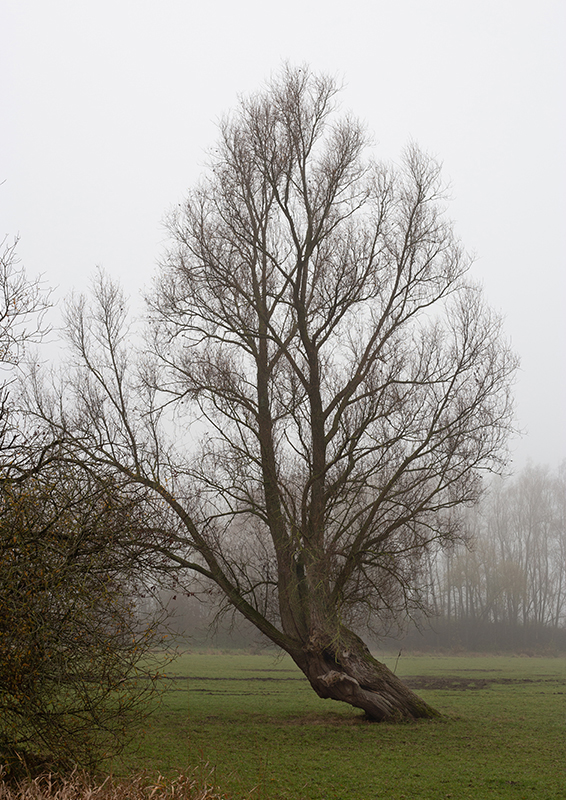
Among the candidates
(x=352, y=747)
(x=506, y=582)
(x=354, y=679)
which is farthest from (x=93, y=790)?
(x=506, y=582)

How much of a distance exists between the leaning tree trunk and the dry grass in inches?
323

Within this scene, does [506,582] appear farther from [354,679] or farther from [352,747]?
[352,747]

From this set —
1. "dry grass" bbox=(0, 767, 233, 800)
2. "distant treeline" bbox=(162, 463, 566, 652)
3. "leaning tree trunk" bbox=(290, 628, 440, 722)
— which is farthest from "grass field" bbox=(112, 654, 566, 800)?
Answer: "distant treeline" bbox=(162, 463, 566, 652)

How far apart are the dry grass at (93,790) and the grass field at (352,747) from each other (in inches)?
35.3

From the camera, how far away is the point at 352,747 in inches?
502

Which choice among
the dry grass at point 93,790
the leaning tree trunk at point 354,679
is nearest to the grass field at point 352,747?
the leaning tree trunk at point 354,679

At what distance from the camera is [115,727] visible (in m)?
7.01

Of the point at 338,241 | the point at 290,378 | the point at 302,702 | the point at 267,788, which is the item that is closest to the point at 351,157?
the point at 338,241

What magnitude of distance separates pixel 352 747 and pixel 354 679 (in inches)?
91.8

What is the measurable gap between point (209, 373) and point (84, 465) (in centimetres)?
898

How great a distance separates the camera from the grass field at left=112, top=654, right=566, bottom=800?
9.46 m

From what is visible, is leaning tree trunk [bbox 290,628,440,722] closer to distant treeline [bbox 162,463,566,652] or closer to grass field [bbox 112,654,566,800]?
grass field [bbox 112,654,566,800]

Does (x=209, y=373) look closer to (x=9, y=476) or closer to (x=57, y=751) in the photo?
(x=9, y=476)

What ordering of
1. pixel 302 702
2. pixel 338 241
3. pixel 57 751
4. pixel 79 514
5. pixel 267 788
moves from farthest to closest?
pixel 302 702, pixel 338 241, pixel 267 788, pixel 79 514, pixel 57 751
